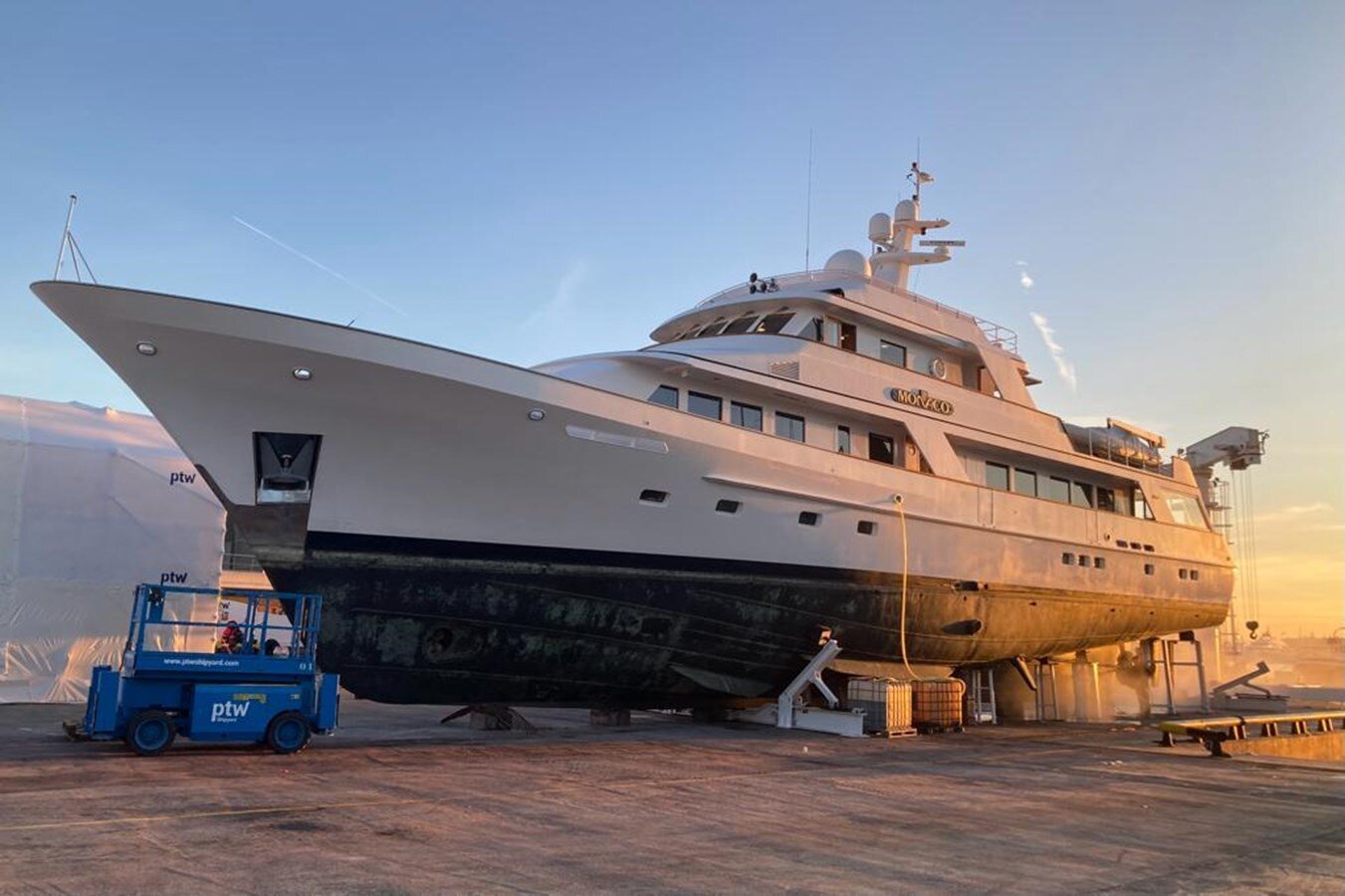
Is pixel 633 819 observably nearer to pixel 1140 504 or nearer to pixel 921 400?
pixel 921 400

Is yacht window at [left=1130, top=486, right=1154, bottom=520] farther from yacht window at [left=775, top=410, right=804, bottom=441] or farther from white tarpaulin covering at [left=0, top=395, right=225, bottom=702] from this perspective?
white tarpaulin covering at [left=0, top=395, right=225, bottom=702]

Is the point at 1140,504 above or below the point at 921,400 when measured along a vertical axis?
below

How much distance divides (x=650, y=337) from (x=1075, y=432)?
32.8 ft

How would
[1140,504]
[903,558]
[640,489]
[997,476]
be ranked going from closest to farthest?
[640,489] < [903,558] < [997,476] < [1140,504]

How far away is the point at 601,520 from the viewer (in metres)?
12.0

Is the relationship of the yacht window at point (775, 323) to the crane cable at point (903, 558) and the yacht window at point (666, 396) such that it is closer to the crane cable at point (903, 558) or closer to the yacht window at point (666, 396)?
the yacht window at point (666, 396)

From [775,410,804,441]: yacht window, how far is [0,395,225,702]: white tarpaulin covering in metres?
12.8

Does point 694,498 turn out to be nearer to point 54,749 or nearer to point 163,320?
point 163,320

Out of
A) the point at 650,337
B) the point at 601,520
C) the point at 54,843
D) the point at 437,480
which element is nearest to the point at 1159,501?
the point at 650,337

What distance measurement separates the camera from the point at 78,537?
18.1m

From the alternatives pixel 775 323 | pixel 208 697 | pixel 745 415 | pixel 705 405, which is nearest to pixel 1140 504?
pixel 775 323

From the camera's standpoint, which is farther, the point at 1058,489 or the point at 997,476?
the point at 1058,489

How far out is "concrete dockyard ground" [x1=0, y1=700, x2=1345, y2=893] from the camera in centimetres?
557

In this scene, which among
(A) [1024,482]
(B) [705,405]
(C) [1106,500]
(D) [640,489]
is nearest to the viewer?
(D) [640,489]
